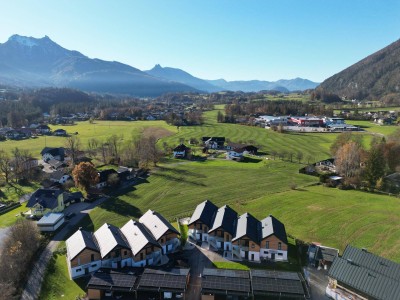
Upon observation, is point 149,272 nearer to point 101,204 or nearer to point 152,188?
point 101,204

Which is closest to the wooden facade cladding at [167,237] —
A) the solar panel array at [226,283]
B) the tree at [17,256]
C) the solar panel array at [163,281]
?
the solar panel array at [163,281]

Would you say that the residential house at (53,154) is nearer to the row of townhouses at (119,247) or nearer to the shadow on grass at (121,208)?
the shadow on grass at (121,208)

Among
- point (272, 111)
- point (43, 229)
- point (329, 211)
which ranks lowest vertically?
point (43, 229)

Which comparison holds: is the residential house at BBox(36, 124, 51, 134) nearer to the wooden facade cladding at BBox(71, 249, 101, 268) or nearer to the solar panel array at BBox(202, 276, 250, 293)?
the wooden facade cladding at BBox(71, 249, 101, 268)

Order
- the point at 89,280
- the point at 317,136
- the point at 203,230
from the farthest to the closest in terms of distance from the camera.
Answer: the point at 317,136, the point at 203,230, the point at 89,280

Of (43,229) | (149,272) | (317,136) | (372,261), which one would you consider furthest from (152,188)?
(317,136)

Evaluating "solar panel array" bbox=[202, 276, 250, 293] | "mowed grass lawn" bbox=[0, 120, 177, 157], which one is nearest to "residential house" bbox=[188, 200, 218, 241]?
"solar panel array" bbox=[202, 276, 250, 293]
